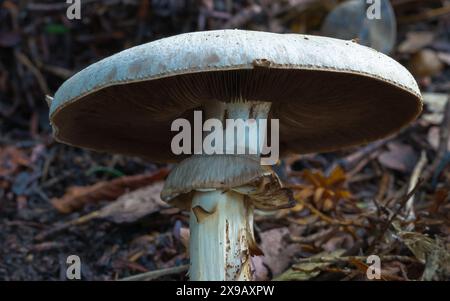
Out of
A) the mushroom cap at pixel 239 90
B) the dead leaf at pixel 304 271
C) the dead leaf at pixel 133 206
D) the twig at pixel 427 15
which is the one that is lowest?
the dead leaf at pixel 304 271

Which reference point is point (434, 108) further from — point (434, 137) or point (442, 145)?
point (442, 145)

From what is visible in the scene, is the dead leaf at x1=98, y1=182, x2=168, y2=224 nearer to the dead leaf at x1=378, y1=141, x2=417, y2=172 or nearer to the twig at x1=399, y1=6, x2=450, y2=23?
the dead leaf at x1=378, y1=141, x2=417, y2=172

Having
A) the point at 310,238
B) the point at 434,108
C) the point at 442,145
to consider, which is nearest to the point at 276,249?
the point at 310,238

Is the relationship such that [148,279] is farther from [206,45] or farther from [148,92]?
[206,45]

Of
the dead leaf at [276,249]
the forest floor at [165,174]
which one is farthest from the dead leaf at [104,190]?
the dead leaf at [276,249]

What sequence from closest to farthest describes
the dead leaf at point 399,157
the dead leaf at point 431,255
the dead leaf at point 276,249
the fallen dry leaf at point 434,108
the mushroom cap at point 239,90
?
the mushroom cap at point 239,90, the dead leaf at point 431,255, the dead leaf at point 276,249, the dead leaf at point 399,157, the fallen dry leaf at point 434,108

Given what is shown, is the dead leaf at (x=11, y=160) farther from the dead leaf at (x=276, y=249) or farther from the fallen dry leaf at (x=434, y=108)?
the fallen dry leaf at (x=434, y=108)
